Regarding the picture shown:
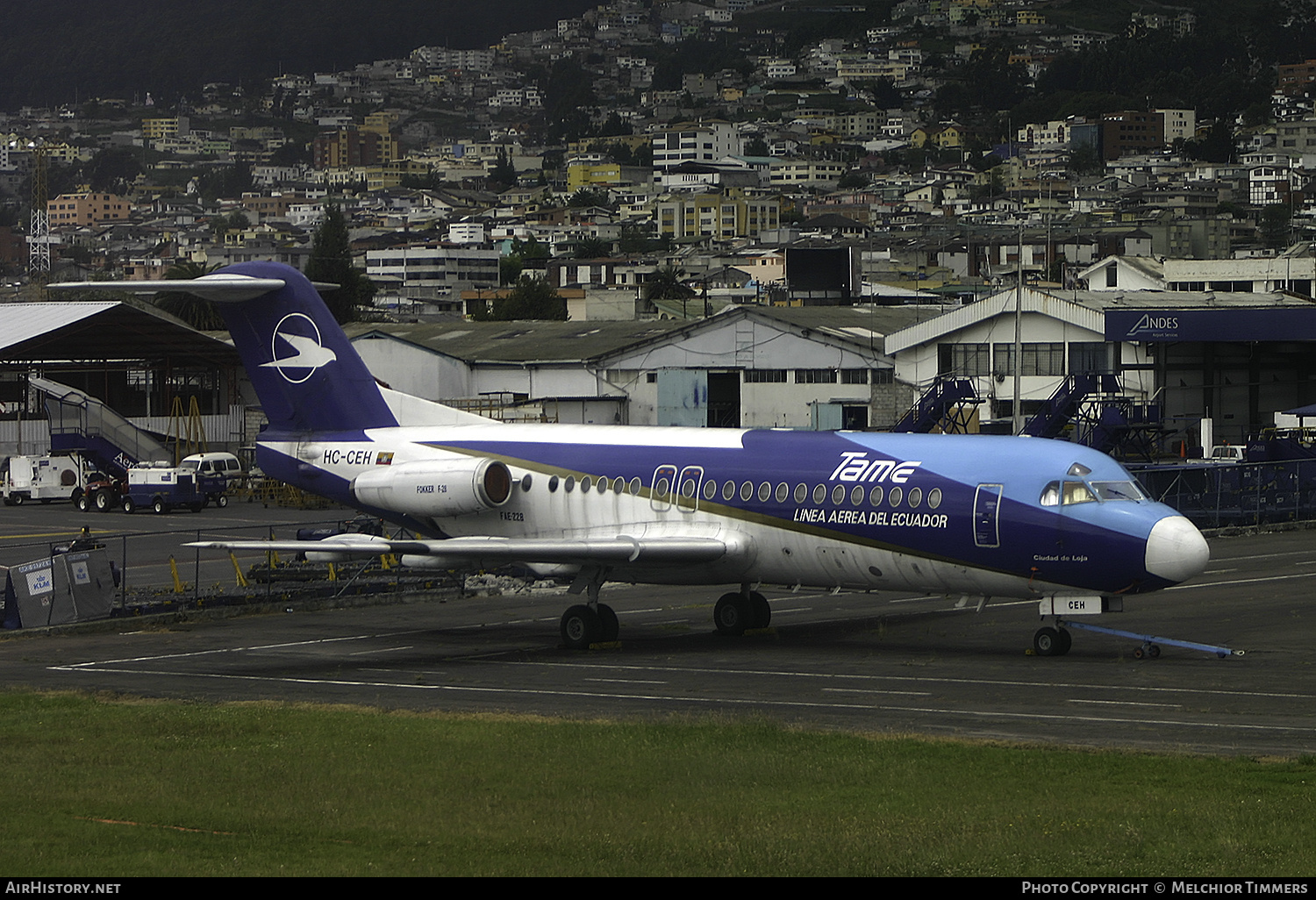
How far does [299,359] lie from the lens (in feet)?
119

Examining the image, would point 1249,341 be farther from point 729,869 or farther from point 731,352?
point 729,869

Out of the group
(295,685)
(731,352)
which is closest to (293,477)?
(295,685)

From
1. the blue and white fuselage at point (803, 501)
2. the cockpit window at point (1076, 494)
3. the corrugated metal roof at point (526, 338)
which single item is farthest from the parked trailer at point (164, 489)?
the cockpit window at point (1076, 494)

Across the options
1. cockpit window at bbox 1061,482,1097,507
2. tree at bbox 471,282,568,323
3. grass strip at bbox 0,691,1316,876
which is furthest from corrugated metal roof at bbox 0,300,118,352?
tree at bbox 471,282,568,323

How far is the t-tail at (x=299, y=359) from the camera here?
36.0 m

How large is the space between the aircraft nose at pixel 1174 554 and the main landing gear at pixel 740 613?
8948mm

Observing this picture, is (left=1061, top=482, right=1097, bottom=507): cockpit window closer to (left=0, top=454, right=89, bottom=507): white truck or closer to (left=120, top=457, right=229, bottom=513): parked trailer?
(left=120, top=457, right=229, bottom=513): parked trailer

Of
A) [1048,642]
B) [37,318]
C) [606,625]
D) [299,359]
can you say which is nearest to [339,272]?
[37,318]

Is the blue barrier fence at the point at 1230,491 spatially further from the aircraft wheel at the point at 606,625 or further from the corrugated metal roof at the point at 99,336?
the corrugated metal roof at the point at 99,336

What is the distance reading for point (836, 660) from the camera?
1150 inches

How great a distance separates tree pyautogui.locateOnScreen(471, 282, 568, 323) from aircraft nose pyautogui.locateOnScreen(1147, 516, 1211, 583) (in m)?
125

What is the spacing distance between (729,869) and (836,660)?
1554cm

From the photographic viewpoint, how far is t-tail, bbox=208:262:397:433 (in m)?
36.0
